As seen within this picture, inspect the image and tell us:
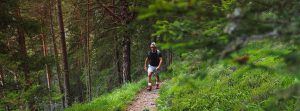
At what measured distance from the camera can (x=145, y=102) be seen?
14.2 meters

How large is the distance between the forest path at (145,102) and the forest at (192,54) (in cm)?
12

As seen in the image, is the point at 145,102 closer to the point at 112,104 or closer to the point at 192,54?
the point at 112,104

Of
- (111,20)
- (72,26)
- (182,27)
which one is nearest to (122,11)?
(111,20)

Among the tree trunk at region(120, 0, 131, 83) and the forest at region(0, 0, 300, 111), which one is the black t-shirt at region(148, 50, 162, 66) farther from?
the tree trunk at region(120, 0, 131, 83)

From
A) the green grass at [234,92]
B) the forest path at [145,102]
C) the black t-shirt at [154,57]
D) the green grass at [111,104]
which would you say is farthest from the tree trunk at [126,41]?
the green grass at [234,92]

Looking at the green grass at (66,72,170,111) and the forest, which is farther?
the green grass at (66,72,170,111)

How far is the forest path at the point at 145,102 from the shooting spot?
43.4 feet

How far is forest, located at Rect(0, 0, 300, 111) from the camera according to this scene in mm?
3064

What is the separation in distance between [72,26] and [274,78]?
21100mm

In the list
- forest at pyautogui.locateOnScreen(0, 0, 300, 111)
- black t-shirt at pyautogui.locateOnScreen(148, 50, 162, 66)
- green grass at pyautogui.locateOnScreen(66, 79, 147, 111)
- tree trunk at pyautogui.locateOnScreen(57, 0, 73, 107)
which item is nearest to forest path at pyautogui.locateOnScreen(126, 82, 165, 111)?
forest at pyautogui.locateOnScreen(0, 0, 300, 111)

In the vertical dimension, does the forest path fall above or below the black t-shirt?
below

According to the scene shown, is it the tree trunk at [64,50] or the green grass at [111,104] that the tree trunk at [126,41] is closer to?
the tree trunk at [64,50]

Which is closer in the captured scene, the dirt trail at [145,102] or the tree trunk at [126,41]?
the dirt trail at [145,102]

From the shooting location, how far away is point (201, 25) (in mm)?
3863
